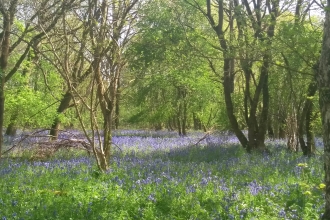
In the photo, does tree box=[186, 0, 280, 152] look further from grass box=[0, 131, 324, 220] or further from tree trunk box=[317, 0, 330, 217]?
tree trunk box=[317, 0, 330, 217]

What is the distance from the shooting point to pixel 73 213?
5.68m

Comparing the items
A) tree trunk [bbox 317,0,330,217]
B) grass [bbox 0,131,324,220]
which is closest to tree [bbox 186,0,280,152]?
grass [bbox 0,131,324,220]

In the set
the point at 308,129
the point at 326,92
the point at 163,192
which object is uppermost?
the point at 326,92

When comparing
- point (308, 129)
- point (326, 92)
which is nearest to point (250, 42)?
point (308, 129)

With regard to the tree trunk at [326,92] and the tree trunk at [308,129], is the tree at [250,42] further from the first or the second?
the tree trunk at [326,92]

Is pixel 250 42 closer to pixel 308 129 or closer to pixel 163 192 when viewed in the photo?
pixel 308 129

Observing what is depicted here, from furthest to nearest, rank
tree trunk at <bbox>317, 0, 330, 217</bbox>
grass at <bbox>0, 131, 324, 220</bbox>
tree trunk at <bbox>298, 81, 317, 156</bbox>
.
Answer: tree trunk at <bbox>298, 81, 317, 156</bbox>
grass at <bbox>0, 131, 324, 220</bbox>
tree trunk at <bbox>317, 0, 330, 217</bbox>

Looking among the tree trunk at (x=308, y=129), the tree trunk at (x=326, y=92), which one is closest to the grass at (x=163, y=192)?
the tree trunk at (x=326, y=92)

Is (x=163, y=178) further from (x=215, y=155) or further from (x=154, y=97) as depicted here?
(x=154, y=97)

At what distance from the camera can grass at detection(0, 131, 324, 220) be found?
Answer: 5730 millimetres

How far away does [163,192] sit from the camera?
6.87 meters

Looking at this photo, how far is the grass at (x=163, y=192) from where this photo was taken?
5.73 m

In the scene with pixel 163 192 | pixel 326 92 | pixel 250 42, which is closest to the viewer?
pixel 326 92

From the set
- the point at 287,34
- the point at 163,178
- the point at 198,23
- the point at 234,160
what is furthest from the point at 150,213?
the point at 198,23
